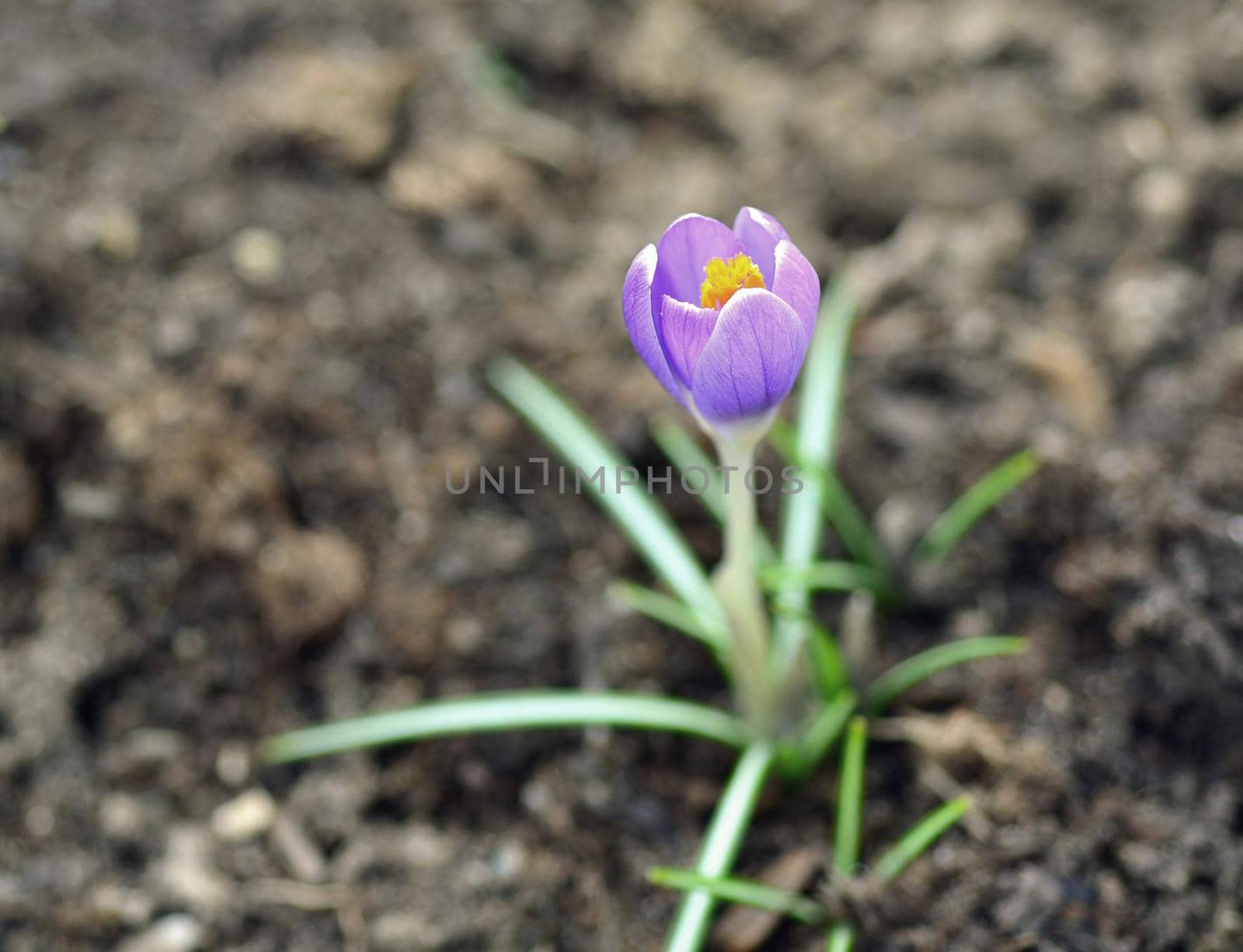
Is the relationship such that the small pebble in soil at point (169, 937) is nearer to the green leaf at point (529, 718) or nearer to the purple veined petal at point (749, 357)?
the green leaf at point (529, 718)

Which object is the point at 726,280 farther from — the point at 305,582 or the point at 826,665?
the point at 305,582

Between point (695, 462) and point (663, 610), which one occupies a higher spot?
point (695, 462)

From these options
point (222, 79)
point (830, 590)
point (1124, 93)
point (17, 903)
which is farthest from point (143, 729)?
point (1124, 93)

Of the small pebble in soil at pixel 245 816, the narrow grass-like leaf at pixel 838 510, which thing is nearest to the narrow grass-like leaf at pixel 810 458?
the narrow grass-like leaf at pixel 838 510

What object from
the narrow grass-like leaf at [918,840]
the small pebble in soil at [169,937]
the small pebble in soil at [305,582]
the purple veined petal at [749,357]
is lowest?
the small pebble in soil at [169,937]

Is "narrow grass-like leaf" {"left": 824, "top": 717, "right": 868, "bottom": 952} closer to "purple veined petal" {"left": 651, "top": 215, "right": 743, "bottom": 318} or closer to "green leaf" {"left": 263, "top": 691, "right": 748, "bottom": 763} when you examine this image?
Answer: "green leaf" {"left": 263, "top": 691, "right": 748, "bottom": 763}

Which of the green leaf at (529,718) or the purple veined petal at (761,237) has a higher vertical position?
the purple veined petal at (761,237)

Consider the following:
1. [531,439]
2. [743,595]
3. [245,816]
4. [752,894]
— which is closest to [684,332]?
[743,595]

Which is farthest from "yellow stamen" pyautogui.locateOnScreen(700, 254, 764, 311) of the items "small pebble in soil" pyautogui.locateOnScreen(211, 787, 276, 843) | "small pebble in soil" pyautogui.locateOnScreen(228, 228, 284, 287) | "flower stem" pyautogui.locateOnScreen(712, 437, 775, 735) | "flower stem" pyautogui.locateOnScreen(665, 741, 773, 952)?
"small pebble in soil" pyautogui.locateOnScreen(228, 228, 284, 287)
